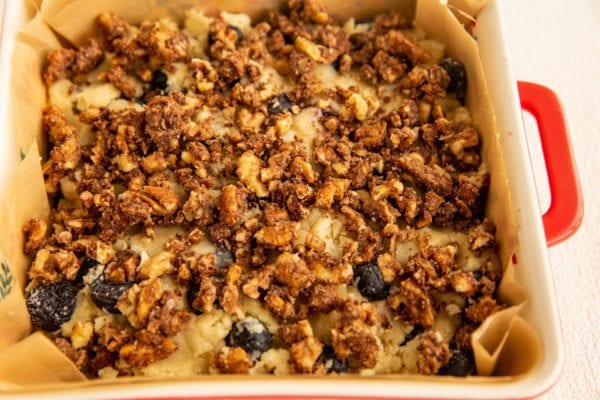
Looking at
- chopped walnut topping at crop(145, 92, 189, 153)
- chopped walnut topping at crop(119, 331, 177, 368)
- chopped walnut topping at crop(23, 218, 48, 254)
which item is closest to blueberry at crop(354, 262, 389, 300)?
chopped walnut topping at crop(119, 331, 177, 368)

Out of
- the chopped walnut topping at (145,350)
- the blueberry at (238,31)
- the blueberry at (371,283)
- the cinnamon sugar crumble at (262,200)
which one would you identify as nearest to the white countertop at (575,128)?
the cinnamon sugar crumble at (262,200)

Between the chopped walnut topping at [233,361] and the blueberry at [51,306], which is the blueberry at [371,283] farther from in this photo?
the blueberry at [51,306]

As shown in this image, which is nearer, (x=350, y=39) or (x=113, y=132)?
(x=113, y=132)

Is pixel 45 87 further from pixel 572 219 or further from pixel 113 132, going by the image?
pixel 572 219

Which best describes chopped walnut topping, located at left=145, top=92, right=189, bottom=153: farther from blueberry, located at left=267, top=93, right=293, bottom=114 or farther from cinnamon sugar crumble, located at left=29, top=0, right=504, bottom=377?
blueberry, located at left=267, top=93, right=293, bottom=114

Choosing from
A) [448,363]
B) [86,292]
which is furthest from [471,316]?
[86,292]

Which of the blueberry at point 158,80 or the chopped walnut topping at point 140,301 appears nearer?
the chopped walnut topping at point 140,301
